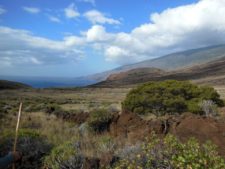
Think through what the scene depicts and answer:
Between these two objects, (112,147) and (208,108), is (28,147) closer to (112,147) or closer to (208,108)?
(112,147)

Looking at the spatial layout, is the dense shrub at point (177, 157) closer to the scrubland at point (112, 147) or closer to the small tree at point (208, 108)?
the scrubland at point (112, 147)

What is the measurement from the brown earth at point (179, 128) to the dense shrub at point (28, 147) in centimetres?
299

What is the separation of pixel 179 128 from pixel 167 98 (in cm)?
1208

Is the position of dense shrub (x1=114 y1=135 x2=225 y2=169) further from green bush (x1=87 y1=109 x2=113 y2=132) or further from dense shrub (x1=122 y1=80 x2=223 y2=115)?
dense shrub (x1=122 y1=80 x2=223 y2=115)

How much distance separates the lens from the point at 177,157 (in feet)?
21.5

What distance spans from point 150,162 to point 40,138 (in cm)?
529

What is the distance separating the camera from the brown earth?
36.1 ft

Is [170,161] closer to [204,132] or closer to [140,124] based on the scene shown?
[204,132]

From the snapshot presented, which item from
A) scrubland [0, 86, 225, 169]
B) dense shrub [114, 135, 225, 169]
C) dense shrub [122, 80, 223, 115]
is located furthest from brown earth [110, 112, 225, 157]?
dense shrub [122, 80, 223, 115]

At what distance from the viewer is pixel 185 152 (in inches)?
255

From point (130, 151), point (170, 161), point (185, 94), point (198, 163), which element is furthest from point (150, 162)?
point (185, 94)

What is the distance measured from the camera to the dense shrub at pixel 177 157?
19.4 ft

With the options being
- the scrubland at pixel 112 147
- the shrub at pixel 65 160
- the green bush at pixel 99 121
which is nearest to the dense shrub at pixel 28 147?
the scrubland at pixel 112 147

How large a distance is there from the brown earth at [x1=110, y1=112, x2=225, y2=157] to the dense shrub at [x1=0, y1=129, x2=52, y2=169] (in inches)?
118
